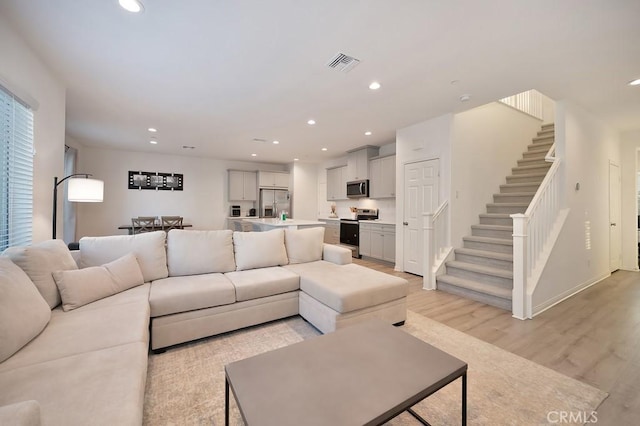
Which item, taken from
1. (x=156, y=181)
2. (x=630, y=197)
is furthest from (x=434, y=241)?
(x=156, y=181)

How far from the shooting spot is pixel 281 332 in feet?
8.08

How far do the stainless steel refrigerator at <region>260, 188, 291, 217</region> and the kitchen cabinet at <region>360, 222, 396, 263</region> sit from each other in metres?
3.17

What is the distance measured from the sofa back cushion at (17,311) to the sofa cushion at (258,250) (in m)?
1.59

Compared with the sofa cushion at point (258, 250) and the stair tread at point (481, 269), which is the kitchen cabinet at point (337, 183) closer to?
the stair tread at point (481, 269)

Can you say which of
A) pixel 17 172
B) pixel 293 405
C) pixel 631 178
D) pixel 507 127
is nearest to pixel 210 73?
pixel 17 172

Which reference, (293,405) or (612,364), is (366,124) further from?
(293,405)

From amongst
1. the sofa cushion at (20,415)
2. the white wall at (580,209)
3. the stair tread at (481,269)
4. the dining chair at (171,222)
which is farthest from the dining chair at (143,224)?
the white wall at (580,209)

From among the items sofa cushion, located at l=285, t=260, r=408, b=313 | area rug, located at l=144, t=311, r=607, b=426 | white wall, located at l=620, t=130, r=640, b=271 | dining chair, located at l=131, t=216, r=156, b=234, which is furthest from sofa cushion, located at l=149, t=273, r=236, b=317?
white wall, located at l=620, t=130, r=640, b=271

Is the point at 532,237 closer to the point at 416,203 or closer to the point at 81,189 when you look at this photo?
the point at 416,203

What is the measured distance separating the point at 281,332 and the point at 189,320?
811mm

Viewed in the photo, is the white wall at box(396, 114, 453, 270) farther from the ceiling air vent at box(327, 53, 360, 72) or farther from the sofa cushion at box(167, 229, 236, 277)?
the sofa cushion at box(167, 229, 236, 277)

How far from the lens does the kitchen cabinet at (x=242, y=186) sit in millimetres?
7852

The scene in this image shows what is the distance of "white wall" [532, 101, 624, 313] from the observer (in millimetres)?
3271

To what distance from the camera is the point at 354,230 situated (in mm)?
6309
